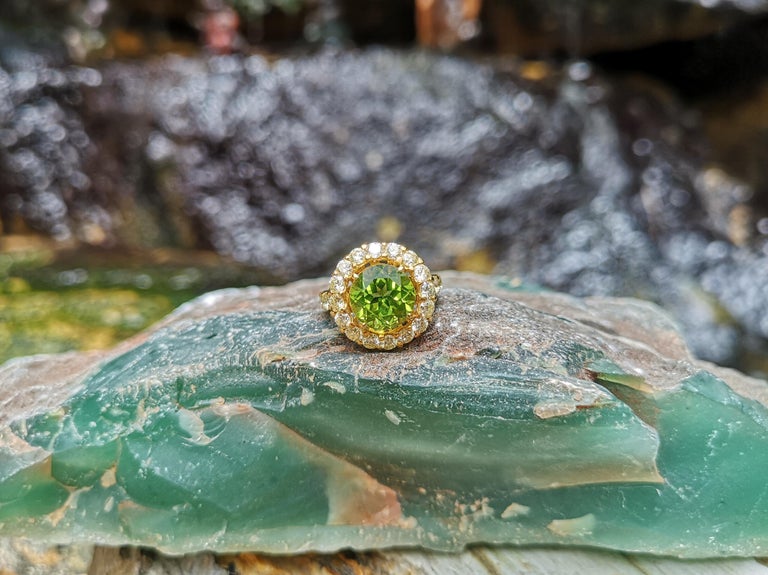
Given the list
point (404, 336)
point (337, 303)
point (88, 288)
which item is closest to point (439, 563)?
point (404, 336)

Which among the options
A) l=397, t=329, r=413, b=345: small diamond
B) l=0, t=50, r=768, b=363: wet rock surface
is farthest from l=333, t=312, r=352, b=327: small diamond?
l=0, t=50, r=768, b=363: wet rock surface

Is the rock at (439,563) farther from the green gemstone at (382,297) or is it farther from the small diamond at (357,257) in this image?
the small diamond at (357,257)

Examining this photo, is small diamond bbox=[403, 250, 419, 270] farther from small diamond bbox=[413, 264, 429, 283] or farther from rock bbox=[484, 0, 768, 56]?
rock bbox=[484, 0, 768, 56]

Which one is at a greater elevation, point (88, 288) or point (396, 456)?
point (396, 456)

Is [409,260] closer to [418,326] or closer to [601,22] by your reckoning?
[418,326]

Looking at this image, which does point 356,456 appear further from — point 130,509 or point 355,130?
point 355,130

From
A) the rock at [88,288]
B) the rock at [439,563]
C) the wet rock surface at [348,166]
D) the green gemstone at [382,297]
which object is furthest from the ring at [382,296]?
the wet rock surface at [348,166]
